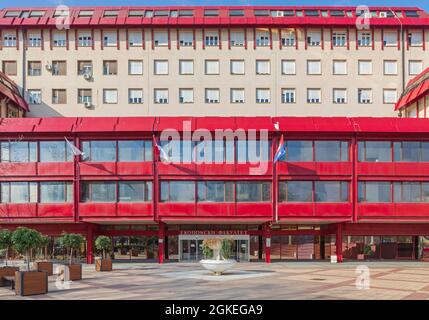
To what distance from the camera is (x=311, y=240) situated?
157 feet

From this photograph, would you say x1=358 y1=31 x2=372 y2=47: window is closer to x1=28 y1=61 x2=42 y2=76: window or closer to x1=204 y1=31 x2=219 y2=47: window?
x1=204 y1=31 x2=219 y2=47: window

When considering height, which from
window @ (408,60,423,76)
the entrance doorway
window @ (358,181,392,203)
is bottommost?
the entrance doorway

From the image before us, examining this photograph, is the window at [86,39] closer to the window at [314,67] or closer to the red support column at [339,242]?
the window at [314,67]

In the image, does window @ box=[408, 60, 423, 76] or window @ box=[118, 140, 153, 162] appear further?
window @ box=[408, 60, 423, 76]

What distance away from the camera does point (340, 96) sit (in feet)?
174

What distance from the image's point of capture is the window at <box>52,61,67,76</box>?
174 feet

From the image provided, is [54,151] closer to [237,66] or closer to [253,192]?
[253,192]

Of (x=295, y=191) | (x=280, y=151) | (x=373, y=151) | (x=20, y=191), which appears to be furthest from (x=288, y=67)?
(x=20, y=191)

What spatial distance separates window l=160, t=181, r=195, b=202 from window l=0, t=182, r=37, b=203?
33.9 feet

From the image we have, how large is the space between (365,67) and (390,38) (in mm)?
3758

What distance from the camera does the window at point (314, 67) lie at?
5332 cm

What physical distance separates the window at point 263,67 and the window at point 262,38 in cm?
165

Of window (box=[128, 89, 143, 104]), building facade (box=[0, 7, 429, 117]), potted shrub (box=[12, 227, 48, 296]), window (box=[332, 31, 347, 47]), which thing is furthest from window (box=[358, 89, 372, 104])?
potted shrub (box=[12, 227, 48, 296])

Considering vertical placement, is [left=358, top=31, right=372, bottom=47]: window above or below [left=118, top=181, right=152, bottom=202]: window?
above
